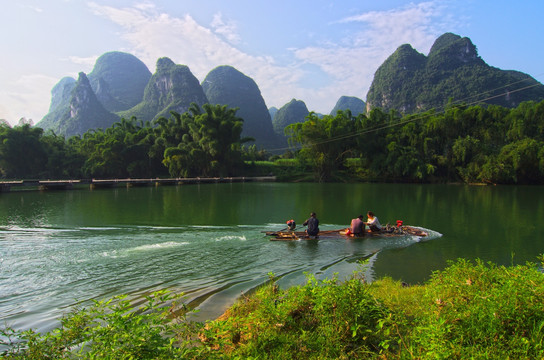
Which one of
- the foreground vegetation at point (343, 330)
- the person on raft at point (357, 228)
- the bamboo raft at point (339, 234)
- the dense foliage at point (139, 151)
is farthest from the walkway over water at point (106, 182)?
the foreground vegetation at point (343, 330)

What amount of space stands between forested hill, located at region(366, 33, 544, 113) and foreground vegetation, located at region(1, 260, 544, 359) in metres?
84.7

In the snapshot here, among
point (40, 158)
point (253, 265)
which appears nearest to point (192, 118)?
point (40, 158)

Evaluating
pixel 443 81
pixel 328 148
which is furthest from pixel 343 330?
pixel 443 81

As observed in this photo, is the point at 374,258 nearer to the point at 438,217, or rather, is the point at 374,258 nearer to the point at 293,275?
the point at 293,275

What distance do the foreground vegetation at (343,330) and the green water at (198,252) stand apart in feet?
6.18

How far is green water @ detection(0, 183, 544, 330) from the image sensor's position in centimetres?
648

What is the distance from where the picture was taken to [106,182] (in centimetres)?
3594

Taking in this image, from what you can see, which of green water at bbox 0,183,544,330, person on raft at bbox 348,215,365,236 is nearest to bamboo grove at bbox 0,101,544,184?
green water at bbox 0,183,544,330

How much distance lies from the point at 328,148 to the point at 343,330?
43525 mm

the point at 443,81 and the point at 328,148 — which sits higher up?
the point at 443,81

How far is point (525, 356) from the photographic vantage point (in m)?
2.85

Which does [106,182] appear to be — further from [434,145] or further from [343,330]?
[434,145]

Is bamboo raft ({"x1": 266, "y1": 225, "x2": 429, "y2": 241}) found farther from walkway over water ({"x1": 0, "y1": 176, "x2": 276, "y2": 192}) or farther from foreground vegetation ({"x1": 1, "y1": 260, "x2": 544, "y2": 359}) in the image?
walkway over water ({"x1": 0, "y1": 176, "x2": 276, "y2": 192})

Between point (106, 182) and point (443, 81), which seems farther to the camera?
point (443, 81)
